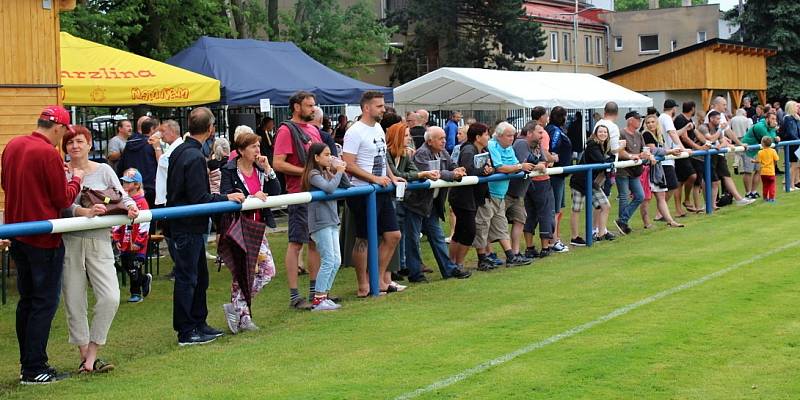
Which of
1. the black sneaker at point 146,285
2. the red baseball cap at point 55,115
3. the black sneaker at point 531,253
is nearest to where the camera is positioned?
the red baseball cap at point 55,115

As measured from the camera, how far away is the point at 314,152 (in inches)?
407

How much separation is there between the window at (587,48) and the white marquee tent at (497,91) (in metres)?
36.0

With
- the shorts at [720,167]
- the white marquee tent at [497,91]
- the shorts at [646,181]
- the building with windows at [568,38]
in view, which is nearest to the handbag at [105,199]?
the shorts at [646,181]

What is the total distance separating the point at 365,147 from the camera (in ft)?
36.6

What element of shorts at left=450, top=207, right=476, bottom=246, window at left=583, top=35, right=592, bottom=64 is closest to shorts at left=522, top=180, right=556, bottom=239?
shorts at left=450, top=207, right=476, bottom=246

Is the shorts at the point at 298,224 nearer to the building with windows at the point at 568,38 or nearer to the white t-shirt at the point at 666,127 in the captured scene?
the white t-shirt at the point at 666,127

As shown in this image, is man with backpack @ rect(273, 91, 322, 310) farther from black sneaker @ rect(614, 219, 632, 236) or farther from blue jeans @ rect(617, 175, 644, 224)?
black sneaker @ rect(614, 219, 632, 236)

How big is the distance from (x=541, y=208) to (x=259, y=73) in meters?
8.66

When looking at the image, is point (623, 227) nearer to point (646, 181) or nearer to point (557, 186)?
point (646, 181)

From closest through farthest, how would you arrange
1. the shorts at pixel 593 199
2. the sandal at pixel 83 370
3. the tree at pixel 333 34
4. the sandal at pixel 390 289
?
1. the sandal at pixel 83 370
2. the sandal at pixel 390 289
3. the shorts at pixel 593 199
4. the tree at pixel 333 34

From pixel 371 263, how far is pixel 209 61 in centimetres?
1117

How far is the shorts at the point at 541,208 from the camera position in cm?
1423

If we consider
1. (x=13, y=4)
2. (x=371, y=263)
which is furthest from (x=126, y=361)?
(x=13, y=4)

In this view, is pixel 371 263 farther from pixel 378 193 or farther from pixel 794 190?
pixel 794 190
